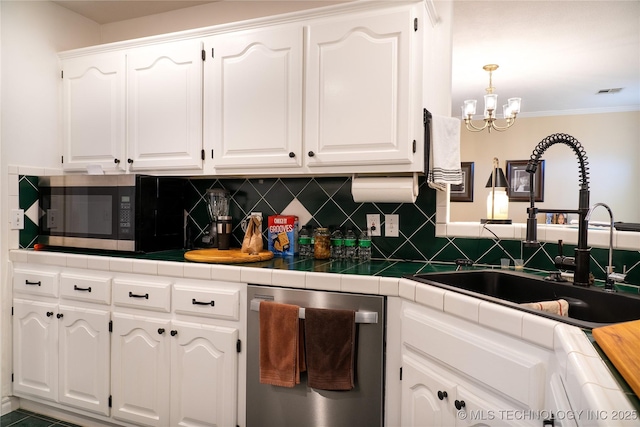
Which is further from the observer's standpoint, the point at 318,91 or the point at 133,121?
the point at 133,121

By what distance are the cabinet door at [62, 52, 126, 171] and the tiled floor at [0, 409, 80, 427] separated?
1481 mm

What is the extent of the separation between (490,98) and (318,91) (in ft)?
8.53

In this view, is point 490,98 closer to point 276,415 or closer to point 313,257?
point 313,257

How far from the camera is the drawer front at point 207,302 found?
1.87 m

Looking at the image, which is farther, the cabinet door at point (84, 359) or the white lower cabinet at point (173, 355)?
the cabinet door at point (84, 359)

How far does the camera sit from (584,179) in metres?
1.40

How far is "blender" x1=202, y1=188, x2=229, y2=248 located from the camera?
2502mm

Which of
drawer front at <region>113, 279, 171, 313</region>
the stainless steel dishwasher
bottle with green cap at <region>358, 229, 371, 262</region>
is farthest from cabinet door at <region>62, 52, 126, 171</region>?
bottle with green cap at <region>358, 229, 371, 262</region>

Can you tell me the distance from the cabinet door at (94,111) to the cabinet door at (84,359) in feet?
2.98

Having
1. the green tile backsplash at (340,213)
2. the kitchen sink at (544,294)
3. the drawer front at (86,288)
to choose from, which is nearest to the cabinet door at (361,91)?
the green tile backsplash at (340,213)

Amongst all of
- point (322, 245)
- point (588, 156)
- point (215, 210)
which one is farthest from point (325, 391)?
point (588, 156)

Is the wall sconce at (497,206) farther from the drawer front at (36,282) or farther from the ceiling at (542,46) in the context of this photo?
the drawer front at (36,282)

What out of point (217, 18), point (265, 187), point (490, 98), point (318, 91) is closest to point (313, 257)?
point (265, 187)

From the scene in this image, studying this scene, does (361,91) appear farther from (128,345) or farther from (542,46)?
(542,46)
